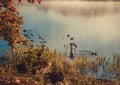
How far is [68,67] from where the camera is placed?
17.8 meters

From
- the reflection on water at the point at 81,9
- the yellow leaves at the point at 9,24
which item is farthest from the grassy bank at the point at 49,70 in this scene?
the reflection on water at the point at 81,9

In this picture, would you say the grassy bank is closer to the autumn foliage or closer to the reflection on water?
the autumn foliage

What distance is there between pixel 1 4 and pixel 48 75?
324 cm

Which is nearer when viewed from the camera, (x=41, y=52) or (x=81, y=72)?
(x=41, y=52)

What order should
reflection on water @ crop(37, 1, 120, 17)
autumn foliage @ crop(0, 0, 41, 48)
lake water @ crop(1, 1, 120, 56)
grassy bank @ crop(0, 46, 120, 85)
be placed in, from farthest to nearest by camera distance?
1. reflection on water @ crop(37, 1, 120, 17)
2. lake water @ crop(1, 1, 120, 56)
3. autumn foliage @ crop(0, 0, 41, 48)
4. grassy bank @ crop(0, 46, 120, 85)

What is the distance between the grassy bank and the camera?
14.8m

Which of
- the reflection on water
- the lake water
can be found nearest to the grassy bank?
the lake water

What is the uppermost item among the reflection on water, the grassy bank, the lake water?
the grassy bank

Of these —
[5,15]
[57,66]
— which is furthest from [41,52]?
[5,15]

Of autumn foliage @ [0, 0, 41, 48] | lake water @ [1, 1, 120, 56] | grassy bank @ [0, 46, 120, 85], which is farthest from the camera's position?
lake water @ [1, 1, 120, 56]

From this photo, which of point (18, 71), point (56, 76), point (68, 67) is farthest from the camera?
point (68, 67)

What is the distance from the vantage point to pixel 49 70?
54.8 feet

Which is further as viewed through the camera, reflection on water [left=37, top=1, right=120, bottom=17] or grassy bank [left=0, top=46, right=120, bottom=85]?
reflection on water [left=37, top=1, right=120, bottom=17]

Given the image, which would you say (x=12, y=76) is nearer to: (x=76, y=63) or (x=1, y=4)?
(x=1, y=4)
